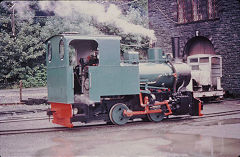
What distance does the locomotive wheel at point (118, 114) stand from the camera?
977 cm

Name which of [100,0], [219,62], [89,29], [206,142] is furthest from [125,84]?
[100,0]

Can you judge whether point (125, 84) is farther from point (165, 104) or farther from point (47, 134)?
point (47, 134)

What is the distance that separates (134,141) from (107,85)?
94.0 inches

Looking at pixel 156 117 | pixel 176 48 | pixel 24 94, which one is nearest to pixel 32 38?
pixel 24 94

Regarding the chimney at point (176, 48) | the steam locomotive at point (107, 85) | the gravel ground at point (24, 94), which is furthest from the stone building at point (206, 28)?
the gravel ground at point (24, 94)

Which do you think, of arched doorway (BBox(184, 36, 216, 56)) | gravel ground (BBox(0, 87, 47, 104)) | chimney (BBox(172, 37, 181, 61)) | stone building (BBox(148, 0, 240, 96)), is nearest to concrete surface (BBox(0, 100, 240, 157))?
chimney (BBox(172, 37, 181, 61))

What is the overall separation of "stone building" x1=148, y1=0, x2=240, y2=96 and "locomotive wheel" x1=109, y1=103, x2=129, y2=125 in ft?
29.2

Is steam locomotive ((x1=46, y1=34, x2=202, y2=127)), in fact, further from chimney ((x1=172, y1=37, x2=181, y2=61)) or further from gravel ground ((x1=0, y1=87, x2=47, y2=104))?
gravel ground ((x1=0, y1=87, x2=47, y2=104))

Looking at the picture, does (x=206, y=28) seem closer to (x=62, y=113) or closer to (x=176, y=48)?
(x=176, y=48)

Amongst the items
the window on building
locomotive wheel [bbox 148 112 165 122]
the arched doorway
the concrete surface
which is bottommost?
the concrete surface

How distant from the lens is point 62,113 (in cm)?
952

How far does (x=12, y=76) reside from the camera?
26.4 m

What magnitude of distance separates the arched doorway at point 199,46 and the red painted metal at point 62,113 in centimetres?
1301

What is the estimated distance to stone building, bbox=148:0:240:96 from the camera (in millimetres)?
19312
